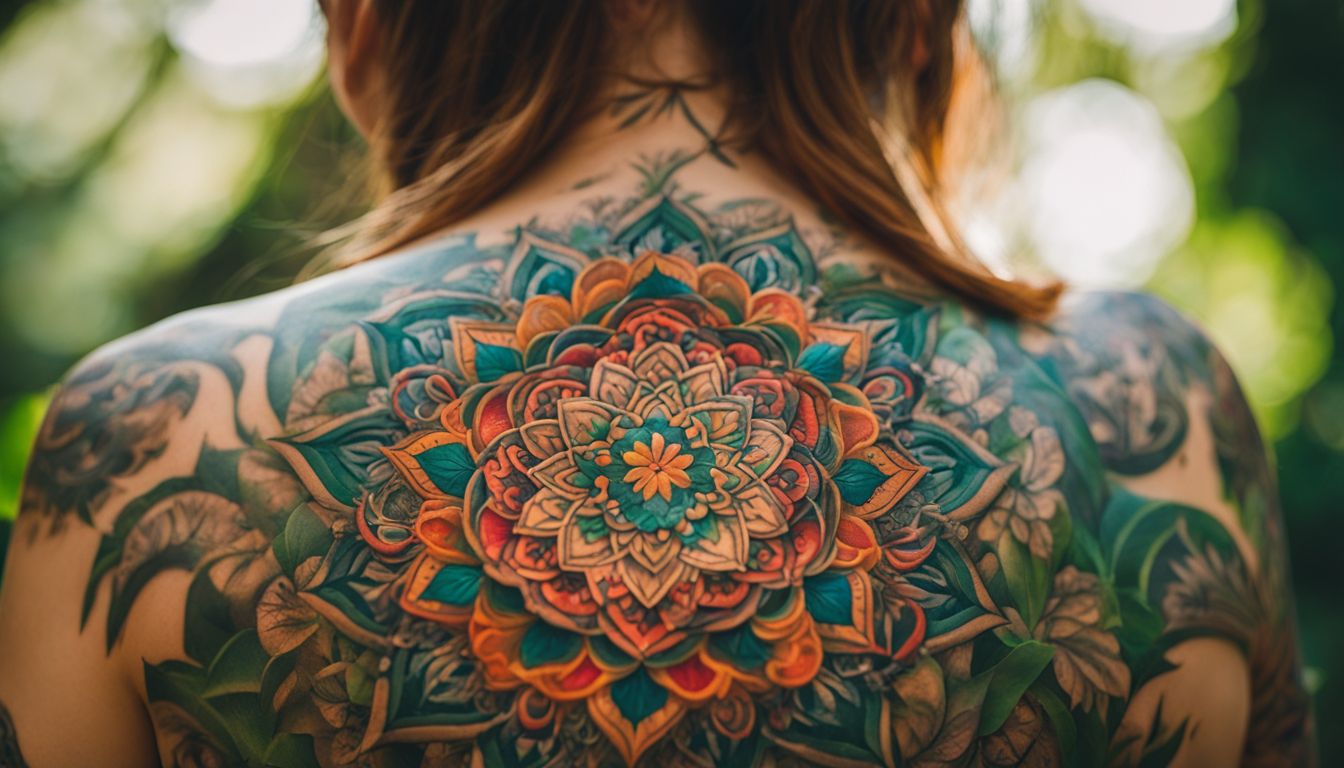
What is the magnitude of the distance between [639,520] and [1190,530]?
2.51 feet

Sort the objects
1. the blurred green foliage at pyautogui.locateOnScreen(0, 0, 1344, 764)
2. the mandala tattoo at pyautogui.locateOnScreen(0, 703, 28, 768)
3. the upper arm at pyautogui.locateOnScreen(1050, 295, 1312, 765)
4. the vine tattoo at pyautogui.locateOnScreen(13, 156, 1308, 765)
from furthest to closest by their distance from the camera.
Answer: the blurred green foliage at pyautogui.locateOnScreen(0, 0, 1344, 764) → the upper arm at pyautogui.locateOnScreen(1050, 295, 1312, 765) → the mandala tattoo at pyautogui.locateOnScreen(0, 703, 28, 768) → the vine tattoo at pyautogui.locateOnScreen(13, 156, 1308, 765)

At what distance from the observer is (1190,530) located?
1.40 m

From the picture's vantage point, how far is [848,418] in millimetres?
1232

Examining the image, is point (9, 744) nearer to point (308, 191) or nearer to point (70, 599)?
point (70, 599)

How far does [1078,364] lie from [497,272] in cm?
78

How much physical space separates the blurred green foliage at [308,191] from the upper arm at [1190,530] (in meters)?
3.28

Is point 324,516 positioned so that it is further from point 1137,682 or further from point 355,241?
point 1137,682

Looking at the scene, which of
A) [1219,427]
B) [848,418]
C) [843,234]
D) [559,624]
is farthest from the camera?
[1219,427]

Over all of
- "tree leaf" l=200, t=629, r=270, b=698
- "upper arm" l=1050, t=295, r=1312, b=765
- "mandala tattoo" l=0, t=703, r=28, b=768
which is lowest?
"upper arm" l=1050, t=295, r=1312, b=765

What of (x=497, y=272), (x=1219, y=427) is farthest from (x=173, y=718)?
(x=1219, y=427)

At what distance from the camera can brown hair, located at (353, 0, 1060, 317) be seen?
4.65 ft

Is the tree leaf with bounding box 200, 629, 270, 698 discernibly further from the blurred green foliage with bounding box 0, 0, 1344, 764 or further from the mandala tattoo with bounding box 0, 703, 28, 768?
the blurred green foliage with bounding box 0, 0, 1344, 764

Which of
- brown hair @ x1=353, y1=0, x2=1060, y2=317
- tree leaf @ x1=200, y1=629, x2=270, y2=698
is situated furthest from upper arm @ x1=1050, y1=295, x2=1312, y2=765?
tree leaf @ x1=200, y1=629, x2=270, y2=698

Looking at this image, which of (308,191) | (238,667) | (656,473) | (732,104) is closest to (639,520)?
(656,473)
